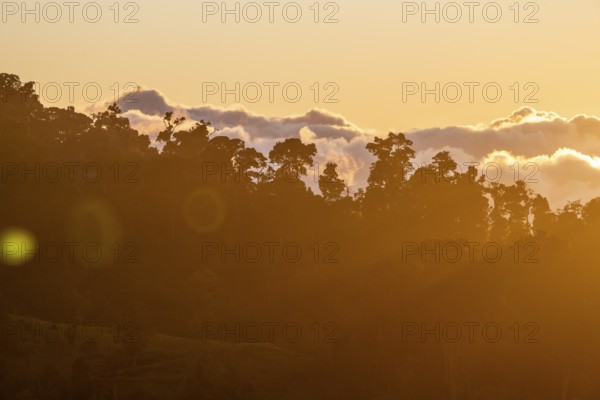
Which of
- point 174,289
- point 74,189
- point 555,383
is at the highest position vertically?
point 74,189

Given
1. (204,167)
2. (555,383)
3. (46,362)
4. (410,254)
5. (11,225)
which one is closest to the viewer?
(46,362)

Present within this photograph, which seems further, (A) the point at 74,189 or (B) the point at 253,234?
(B) the point at 253,234

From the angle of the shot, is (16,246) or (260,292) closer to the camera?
(16,246)

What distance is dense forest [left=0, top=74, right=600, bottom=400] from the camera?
4008 inches

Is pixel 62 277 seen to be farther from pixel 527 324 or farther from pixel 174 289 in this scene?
pixel 527 324

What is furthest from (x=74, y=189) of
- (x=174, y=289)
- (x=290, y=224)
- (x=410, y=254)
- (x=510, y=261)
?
(x=510, y=261)

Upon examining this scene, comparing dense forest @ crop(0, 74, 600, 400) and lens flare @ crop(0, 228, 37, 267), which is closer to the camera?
dense forest @ crop(0, 74, 600, 400)

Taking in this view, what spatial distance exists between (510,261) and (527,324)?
26.1 feet

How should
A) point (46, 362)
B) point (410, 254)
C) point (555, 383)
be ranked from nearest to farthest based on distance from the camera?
point (46, 362)
point (555, 383)
point (410, 254)

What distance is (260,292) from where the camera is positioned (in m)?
130

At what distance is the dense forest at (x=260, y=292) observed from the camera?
10181 cm

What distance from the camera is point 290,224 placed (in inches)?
5605

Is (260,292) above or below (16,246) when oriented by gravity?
below

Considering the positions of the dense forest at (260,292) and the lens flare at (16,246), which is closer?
the dense forest at (260,292)
